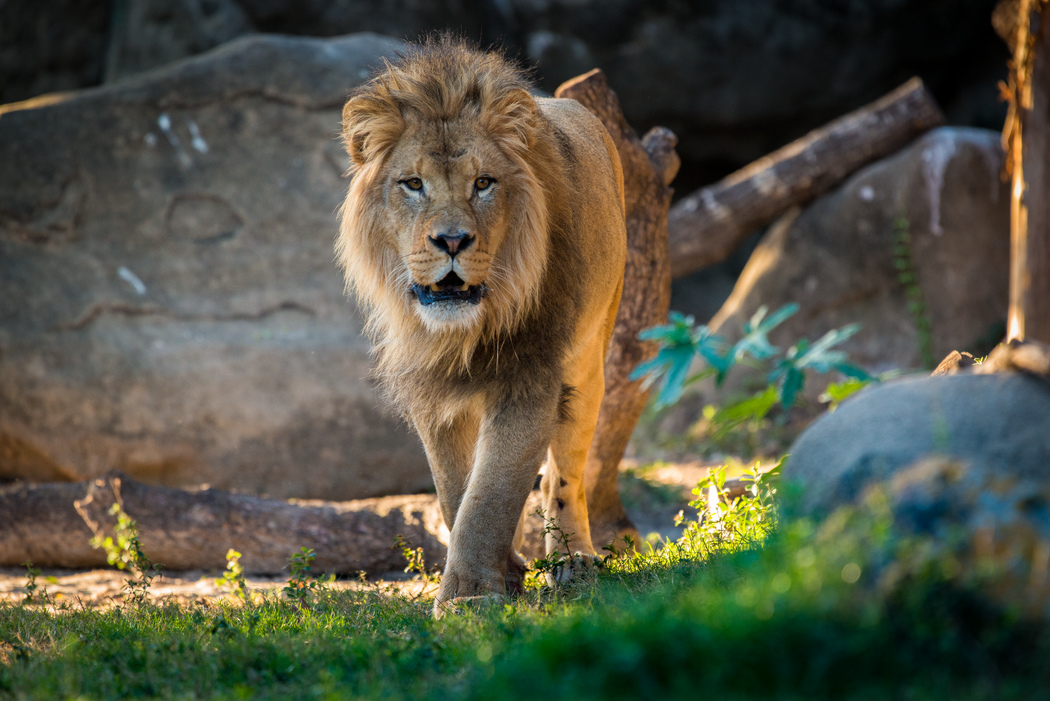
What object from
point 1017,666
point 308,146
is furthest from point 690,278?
point 1017,666

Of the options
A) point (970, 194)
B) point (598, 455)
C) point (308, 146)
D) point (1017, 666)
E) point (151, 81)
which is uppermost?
point (151, 81)

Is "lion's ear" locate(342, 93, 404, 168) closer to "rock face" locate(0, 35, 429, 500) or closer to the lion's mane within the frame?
the lion's mane

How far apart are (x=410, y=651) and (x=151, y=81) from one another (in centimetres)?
685

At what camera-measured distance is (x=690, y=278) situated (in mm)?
13961

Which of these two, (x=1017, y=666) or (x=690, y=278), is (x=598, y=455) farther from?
(x=690, y=278)

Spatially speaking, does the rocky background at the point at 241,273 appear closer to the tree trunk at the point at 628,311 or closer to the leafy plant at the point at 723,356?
the tree trunk at the point at 628,311

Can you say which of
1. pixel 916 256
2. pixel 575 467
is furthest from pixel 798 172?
pixel 575 467

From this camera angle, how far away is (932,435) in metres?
2.28

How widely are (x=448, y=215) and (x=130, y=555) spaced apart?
8.71ft

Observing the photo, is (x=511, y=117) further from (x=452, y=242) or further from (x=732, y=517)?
(x=732, y=517)

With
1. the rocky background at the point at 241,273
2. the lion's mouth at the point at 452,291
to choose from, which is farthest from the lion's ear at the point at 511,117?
the rocky background at the point at 241,273

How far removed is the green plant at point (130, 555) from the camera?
4328 millimetres

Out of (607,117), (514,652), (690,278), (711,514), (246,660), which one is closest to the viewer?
(514,652)

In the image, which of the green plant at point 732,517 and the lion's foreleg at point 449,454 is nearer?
the green plant at point 732,517
